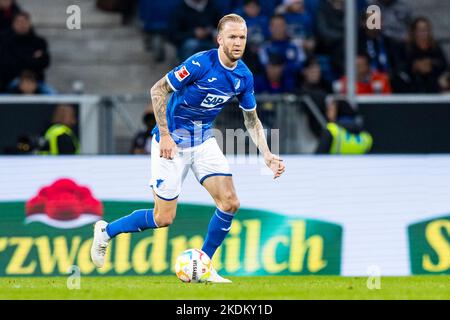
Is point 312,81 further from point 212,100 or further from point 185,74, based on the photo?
point 185,74

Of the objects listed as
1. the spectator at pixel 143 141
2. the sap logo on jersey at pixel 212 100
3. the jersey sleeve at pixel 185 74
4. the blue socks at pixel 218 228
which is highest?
the jersey sleeve at pixel 185 74

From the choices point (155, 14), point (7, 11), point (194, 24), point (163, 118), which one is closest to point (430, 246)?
A: point (163, 118)

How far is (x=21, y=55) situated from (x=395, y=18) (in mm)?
4558

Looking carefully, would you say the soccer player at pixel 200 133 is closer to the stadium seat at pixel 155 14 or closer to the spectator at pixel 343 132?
the spectator at pixel 343 132

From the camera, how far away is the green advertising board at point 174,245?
1192 cm

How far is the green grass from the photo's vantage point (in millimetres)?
8891

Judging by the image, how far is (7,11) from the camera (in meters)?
15.9

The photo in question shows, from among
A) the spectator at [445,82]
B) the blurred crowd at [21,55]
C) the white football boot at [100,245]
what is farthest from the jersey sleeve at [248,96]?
the spectator at [445,82]

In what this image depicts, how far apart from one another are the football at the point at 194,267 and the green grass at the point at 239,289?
11 centimetres

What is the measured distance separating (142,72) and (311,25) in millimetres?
2221

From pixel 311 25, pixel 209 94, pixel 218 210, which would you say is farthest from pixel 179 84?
pixel 311 25

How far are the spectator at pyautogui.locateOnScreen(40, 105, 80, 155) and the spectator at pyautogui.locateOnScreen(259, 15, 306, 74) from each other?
249 centimetres
